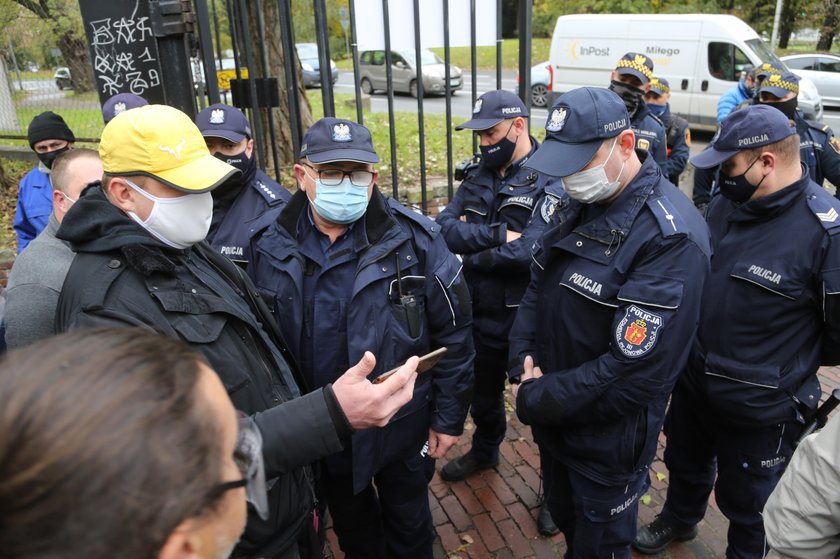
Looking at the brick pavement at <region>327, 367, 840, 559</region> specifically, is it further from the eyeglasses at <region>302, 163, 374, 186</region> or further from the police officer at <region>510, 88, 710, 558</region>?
the eyeglasses at <region>302, 163, 374, 186</region>

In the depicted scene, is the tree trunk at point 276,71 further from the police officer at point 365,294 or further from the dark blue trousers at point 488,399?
the police officer at point 365,294

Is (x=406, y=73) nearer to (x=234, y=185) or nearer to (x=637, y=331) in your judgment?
(x=234, y=185)

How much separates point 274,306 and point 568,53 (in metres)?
13.6

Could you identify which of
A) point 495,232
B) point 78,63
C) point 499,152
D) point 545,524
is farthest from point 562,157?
point 78,63

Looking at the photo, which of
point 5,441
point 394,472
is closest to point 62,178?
point 394,472

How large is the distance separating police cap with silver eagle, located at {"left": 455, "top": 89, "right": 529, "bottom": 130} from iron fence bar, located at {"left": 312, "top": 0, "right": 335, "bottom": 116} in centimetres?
A: 83

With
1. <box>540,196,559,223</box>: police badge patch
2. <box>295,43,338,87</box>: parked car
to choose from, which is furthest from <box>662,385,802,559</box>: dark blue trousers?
<box>295,43,338,87</box>: parked car

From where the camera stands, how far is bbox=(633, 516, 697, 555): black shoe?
3020 mm

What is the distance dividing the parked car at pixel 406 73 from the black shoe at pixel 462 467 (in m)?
14.8

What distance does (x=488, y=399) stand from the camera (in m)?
3.60

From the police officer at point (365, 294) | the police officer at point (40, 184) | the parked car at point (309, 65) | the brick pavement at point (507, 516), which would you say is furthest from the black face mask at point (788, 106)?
the parked car at point (309, 65)

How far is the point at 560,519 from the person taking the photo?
2.64 meters

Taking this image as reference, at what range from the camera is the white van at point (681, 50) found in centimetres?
1245

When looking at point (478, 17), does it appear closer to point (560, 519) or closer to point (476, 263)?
point (476, 263)
